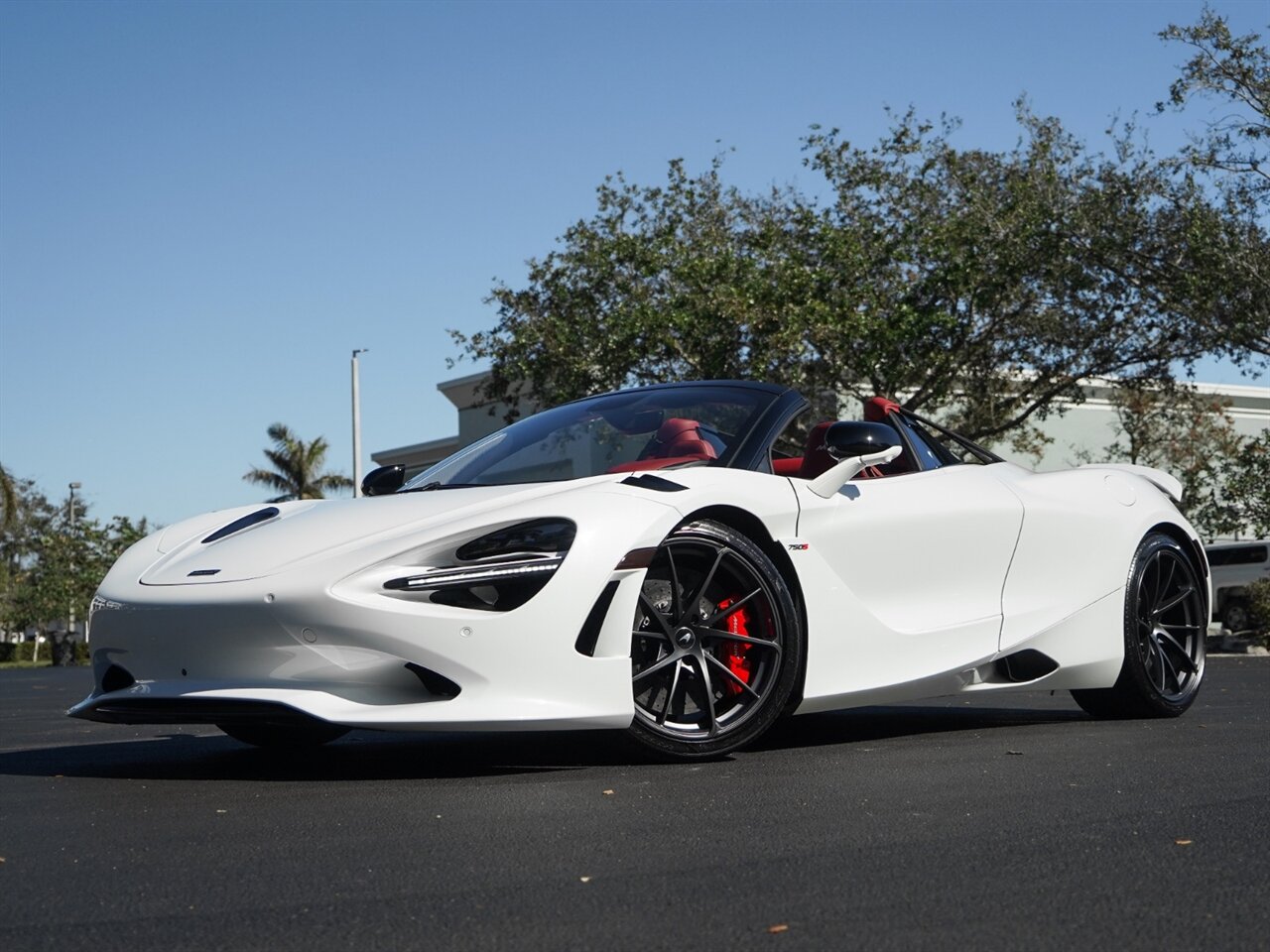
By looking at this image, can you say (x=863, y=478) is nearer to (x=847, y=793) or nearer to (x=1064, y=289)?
(x=847, y=793)

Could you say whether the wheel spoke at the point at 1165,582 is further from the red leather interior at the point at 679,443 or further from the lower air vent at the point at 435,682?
the lower air vent at the point at 435,682

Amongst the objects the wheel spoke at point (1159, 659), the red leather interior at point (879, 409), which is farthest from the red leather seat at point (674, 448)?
the wheel spoke at point (1159, 659)

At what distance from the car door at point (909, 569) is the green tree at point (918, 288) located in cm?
1586

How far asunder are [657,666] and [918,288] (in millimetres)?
20301

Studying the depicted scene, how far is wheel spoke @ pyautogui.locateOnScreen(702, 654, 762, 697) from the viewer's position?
17.4 feet

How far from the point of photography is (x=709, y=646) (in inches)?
210

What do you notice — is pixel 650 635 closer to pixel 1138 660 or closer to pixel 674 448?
pixel 674 448

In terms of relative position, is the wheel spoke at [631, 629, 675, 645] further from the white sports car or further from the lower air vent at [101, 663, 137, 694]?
the lower air vent at [101, 663, 137, 694]

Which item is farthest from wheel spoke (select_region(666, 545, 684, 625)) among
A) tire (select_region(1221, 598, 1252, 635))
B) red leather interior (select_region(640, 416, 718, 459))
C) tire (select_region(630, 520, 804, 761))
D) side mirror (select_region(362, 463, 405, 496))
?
tire (select_region(1221, 598, 1252, 635))

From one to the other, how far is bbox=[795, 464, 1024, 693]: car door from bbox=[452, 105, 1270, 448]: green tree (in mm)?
15861

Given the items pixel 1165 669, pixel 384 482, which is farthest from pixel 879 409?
pixel 384 482

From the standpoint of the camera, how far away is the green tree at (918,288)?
72.4 ft

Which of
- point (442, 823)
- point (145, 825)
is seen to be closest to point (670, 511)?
point (442, 823)

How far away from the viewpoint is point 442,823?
157 inches
